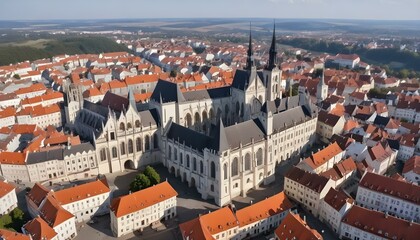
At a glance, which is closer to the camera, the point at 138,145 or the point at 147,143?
the point at 138,145

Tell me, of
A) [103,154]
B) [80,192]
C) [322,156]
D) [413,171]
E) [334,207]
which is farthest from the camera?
[103,154]

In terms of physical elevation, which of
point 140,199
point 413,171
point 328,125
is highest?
point 328,125

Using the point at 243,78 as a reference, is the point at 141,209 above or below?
below

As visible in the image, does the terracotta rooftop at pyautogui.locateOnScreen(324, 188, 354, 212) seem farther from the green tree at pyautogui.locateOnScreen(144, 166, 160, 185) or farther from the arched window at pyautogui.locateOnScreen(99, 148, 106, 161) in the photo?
the arched window at pyautogui.locateOnScreen(99, 148, 106, 161)

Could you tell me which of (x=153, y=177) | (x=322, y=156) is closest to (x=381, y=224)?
(x=322, y=156)

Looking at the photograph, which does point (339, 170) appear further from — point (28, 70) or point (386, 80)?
point (28, 70)

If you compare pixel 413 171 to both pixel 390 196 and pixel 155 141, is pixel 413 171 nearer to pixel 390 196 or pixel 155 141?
pixel 390 196
